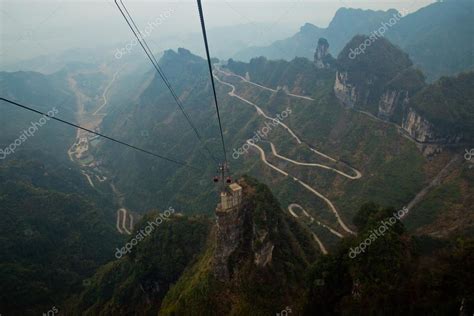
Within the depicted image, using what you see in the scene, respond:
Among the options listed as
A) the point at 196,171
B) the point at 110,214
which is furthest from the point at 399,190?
the point at 110,214

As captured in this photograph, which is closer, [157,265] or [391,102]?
[157,265]

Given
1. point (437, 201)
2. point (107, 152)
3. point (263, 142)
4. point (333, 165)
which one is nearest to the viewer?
point (437, 201)

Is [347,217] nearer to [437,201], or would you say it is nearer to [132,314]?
[437,201]

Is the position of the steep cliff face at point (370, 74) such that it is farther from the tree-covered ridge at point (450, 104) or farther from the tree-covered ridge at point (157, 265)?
the tree-covered ridge at point (157, 265)

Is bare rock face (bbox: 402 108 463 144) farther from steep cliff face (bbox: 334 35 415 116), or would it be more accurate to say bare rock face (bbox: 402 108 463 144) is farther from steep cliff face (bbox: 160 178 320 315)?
steep cliff face (bbox: 160 178 320 315)

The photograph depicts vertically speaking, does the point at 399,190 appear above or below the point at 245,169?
below

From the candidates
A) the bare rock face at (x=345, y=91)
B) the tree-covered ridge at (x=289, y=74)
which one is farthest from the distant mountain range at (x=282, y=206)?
the tree-covered ridge at (x=289, y=74)

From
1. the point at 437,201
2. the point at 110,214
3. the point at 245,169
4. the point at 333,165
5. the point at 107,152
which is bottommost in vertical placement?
the point at 437,201

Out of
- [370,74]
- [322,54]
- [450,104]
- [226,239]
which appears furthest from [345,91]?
[226,239]

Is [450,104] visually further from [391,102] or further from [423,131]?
[391,102]
